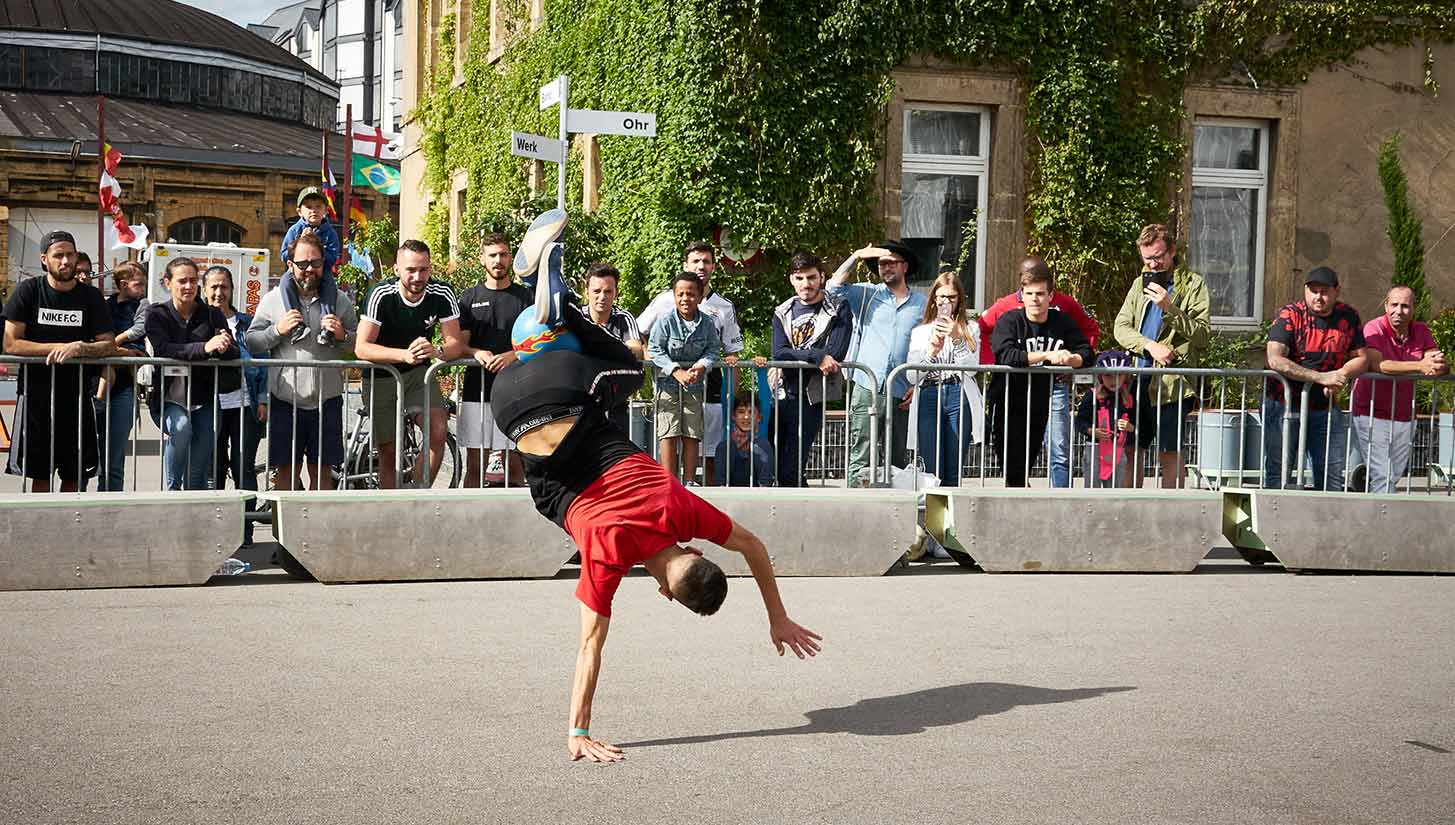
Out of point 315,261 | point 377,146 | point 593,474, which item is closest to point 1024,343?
point 315,261

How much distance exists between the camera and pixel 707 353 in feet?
34.6

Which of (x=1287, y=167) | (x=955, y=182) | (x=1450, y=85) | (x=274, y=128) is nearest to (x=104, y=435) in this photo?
(x=955, y=182)

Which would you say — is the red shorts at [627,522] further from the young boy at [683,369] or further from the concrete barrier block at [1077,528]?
the concrete barrier block at [1077,528]

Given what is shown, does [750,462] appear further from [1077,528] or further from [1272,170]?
[1272,170]

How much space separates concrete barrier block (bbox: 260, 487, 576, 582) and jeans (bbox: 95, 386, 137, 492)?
1.16 metres

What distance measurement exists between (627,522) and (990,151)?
1343cm

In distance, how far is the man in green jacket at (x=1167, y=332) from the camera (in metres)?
10.5

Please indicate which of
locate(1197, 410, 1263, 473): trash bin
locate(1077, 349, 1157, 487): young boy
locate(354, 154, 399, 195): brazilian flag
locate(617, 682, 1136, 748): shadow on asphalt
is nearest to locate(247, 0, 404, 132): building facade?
locate(354, 154, 399, 195): brazilian flag

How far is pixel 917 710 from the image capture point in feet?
20.0

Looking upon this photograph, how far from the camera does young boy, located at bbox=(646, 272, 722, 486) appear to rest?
1016cm

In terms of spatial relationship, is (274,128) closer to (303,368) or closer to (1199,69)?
(1199,69)

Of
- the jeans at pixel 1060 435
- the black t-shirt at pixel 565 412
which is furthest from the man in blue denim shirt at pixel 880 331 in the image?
the black t-shirt at pixel 565 412

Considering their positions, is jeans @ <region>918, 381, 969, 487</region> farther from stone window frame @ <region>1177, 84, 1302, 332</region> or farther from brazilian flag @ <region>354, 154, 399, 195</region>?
brazilian flag @ <region>354, 154, 399, 195</region>

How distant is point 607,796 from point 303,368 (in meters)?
5.58
